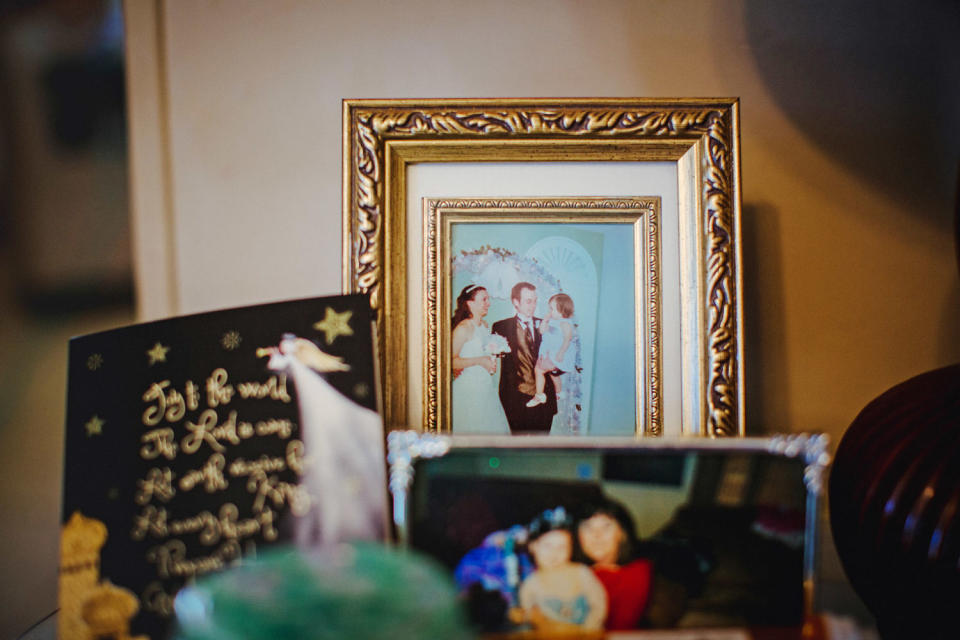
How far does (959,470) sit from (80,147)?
0.87 m

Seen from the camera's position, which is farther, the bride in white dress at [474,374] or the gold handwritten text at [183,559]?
the bride in white dress at [474,374]

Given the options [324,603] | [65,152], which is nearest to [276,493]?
[324,603]

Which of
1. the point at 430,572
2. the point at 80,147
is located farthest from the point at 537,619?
the point at 80,147

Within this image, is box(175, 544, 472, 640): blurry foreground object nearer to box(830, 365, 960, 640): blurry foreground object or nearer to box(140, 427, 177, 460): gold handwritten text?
box(140, 427, 177, 460): gold handwritten text

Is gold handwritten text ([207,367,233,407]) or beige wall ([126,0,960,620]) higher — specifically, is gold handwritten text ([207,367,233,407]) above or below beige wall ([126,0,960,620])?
below

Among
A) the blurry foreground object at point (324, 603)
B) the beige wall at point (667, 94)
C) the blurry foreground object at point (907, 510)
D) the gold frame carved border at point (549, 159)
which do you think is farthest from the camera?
the beige wall at point (667, 94)

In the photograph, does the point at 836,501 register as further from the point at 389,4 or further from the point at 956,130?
the point at 389,4

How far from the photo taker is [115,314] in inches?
27.4

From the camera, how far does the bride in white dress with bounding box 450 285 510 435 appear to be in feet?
2.01

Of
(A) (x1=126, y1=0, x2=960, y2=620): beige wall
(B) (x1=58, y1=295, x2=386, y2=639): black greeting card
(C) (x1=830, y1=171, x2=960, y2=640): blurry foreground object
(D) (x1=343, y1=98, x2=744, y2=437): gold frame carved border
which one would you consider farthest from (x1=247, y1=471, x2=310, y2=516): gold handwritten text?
(C) (x1=830, y1=171, x2=960, y2=640): blurry foreground object

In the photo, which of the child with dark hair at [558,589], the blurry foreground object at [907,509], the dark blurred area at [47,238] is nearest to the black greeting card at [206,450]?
the child with dark hair at [558,589]

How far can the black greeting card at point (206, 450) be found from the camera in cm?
45

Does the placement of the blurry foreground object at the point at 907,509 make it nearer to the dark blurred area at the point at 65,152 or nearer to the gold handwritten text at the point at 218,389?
the gold handwritten text at the point at 218,389

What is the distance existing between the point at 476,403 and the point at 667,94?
15.9 inches
